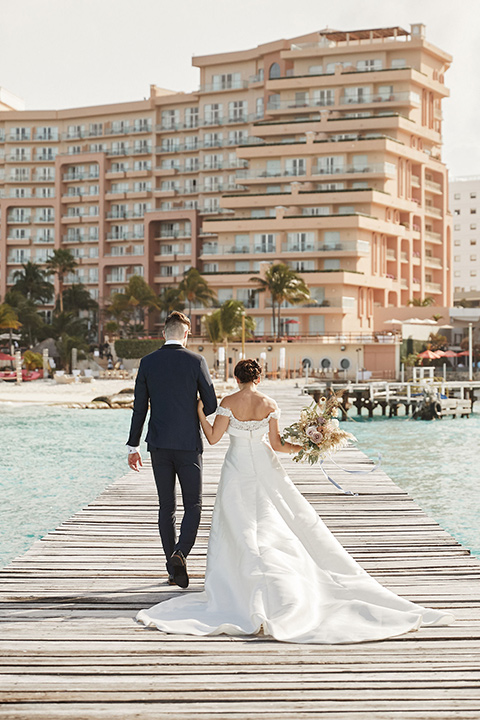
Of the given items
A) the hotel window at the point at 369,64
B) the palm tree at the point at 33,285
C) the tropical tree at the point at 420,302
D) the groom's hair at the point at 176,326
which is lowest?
the groom's hair at the point at 176,326

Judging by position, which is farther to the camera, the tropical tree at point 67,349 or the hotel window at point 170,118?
the hotel window at point 170,118

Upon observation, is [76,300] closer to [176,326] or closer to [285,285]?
[285,285]

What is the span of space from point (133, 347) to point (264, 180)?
18.5m

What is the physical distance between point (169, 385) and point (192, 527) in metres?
1.09

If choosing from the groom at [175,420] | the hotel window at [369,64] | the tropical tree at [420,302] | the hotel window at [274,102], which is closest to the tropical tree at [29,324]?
the hotel window at [274,102]

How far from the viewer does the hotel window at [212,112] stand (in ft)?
279

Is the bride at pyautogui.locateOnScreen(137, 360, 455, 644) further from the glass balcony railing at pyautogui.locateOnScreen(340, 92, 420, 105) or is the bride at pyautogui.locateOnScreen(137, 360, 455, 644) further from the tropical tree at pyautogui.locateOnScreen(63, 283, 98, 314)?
the tropical tree at pyautogui.locateOnScreen(63, 283, 98, 314)

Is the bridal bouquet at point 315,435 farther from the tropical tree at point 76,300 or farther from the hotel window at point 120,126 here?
the hotel window at point 120,126

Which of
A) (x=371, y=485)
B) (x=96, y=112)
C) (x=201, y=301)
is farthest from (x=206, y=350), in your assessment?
(x=371, y=485)

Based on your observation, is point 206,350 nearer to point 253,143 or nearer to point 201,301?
point 201,301

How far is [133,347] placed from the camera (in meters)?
69.1

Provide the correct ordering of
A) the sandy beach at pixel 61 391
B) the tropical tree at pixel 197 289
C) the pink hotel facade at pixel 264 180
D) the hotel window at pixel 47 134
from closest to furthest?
1. the sandy beach at pixel 61 391
2. the pink hotel facade at pixel 264 180
3. the tropical tree at pixel 197 289
4. the hotel window at pixel 47 134

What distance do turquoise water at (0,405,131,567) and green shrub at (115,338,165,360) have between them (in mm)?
29888

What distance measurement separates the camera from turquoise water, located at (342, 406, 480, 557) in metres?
16.7
